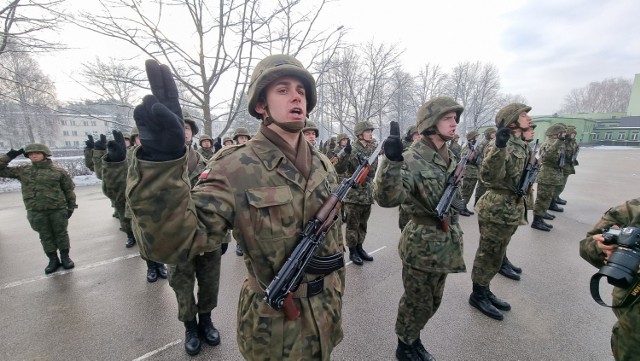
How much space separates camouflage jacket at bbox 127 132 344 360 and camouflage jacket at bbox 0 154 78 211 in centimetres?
489

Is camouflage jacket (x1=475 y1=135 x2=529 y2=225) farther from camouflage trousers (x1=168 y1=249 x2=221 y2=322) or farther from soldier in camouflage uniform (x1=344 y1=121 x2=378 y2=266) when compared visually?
camouflage trousers (x1=168 y1=249 x2=221 y2=322)

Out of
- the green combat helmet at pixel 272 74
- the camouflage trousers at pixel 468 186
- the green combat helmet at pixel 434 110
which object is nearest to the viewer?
the green combat helmet at pixel 272 74

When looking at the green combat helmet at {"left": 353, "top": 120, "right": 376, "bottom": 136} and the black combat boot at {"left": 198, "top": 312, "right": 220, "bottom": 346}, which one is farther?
the green combat helmet at {"left": 353, "top": 120, "right": 376, "bottom": 136}

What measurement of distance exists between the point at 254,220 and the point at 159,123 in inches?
25.8

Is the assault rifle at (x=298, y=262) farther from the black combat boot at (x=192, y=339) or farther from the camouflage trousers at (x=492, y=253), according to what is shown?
the camouflage trousers at (x=492, y=253)

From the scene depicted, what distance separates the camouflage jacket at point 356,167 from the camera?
500 centimetres

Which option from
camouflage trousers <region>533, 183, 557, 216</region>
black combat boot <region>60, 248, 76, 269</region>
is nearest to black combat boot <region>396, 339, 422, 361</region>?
black combat boot <region>60, 248, 76, 269</region>

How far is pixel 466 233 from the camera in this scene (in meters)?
6.38

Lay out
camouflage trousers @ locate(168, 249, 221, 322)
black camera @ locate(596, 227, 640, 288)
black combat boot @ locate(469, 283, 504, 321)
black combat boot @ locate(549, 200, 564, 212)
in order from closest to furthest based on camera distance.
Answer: black camera @ locate(596, 227, 640, 288) → camouflage trousers @ locate(168, 249, 221, 322) → black combat boot @ locate(469, 283, 504, 321) → black combat boot @ locate(549, 200, 564, 212)

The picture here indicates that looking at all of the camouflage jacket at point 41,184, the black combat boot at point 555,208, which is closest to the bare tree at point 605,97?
the black combat boot at point 555,208

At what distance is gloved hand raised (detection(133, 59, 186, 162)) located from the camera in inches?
38.2

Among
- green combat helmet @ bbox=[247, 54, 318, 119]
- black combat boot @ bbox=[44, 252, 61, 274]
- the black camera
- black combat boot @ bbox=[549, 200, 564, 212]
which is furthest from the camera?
black combat boot @ bbox=[549, 200, 564, 212]

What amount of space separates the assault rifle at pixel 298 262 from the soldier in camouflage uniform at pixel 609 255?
1.63 meters

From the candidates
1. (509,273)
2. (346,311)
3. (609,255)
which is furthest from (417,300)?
(509,273)
